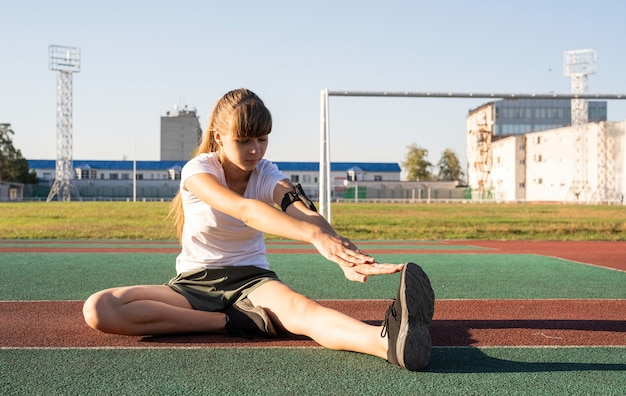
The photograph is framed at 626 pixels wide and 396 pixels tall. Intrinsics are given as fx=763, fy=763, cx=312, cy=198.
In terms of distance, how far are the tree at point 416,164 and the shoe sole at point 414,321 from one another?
92989 millimetres

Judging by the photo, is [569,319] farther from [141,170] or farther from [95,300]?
[141,170]

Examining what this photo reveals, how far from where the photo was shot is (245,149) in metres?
3.84

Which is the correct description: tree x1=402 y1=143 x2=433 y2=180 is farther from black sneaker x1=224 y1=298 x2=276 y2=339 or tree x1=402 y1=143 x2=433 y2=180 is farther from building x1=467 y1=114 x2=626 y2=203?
black sneaker x1=224 y1=298 x2=276 y2=339

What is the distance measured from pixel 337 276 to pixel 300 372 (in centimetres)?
494

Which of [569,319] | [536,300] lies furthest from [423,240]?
[569,319]

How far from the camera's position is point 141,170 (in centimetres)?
8775

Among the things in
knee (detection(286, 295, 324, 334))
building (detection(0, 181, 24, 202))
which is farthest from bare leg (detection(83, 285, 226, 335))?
building (detection(0, 181, 24, 202))

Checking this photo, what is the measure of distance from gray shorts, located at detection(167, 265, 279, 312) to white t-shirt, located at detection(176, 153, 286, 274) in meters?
0.04

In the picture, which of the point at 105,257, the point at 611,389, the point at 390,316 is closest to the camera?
the point at 611,389

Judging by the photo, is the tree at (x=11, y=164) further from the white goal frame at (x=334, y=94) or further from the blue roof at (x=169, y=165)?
the white goal frame at (x=334, y=94)

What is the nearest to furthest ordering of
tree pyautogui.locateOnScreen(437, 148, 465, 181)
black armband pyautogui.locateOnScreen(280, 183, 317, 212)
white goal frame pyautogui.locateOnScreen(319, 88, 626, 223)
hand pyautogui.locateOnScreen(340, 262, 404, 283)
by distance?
hand pyautogui.locateOnScreen(340, 262, 404, 283) < black armband pyautogui.locateOnScreen(280, 183, 317, 212) < white goal frame pyautogui.locateOnScreen(319, 88, 626, 223) < tree pyautogui.locateOnScreen(437, 148, 465, 181)

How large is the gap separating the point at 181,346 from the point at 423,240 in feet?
45.3

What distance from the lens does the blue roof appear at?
88312 mm

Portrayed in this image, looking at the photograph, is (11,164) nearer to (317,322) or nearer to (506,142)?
(506,142)
